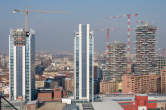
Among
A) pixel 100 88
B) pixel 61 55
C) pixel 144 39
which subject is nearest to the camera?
pixel 100 88

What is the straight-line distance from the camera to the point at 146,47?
18.2 metres

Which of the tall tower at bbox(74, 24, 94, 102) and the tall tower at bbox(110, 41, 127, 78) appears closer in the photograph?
the tall tower at bbox(74, 24, 94, 102)

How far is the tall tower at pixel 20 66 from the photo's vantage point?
1169cm

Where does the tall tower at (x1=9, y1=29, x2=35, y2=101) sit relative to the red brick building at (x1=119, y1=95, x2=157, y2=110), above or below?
above

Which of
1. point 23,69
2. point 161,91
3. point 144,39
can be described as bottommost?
point 161,91

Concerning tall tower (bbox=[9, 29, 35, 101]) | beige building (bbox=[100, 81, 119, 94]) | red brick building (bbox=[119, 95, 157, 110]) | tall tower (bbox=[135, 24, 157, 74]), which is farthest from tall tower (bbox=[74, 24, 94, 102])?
tall tower (bbox=[135, 24, 157, 74])

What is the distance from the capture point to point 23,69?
38.4 ft

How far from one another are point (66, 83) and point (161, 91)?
15.6 feet

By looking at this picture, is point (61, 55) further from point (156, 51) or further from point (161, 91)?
point (161, 91)

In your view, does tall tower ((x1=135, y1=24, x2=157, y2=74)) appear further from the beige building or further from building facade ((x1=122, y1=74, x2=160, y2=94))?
the beige building

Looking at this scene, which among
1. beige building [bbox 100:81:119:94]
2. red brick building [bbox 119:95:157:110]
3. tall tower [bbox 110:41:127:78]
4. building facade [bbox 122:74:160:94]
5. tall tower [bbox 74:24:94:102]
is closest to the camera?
tall tower [bbox 74:24:94:102]

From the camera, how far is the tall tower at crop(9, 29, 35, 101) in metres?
11.7

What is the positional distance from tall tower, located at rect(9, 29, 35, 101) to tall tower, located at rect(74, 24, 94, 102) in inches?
67.5

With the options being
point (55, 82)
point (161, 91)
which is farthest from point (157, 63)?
point (55, 82)
